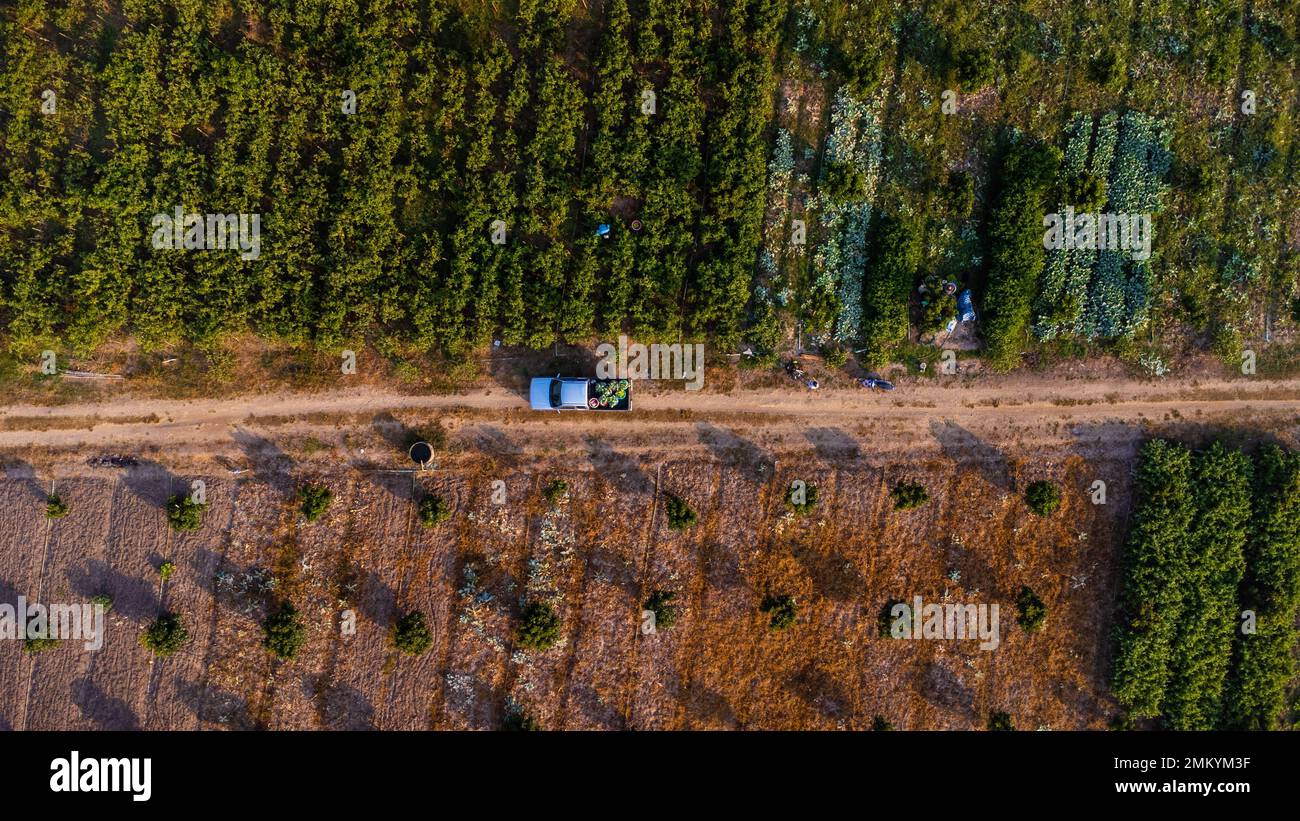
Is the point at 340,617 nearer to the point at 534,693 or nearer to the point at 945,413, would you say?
the point at 534,693

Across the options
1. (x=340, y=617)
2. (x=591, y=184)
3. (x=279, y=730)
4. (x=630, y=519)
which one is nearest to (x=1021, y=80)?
(x=591, y=184)

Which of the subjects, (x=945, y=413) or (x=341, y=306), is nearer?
(x=341, y=306)

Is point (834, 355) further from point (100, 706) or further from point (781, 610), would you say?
point (100, 706)

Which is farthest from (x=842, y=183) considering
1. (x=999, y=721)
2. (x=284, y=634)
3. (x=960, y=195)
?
(x=284, y=634)

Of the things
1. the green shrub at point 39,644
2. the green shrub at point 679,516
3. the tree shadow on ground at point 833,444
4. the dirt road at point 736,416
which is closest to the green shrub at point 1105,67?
the dirt road at point 736,416

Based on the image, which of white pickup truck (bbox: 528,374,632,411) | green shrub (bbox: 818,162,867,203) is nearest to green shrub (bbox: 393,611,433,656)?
white pickup truck (bbox: 528,374,632,411)

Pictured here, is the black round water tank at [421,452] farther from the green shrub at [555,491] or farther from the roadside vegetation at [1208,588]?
the roadside vegetation at [1208,588]

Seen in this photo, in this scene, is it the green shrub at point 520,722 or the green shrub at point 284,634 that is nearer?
the green shrub at point 284,634
